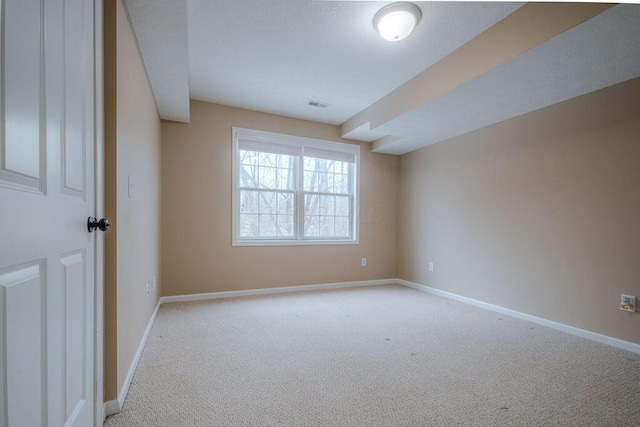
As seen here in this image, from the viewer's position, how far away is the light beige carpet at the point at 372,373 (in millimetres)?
1543

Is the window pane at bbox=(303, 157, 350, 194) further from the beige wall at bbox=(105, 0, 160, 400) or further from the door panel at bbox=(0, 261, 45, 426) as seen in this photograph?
the door panel at bbox=(0, 261, 45, 426)

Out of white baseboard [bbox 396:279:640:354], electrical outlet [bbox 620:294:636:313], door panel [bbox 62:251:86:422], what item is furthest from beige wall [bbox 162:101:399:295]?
electrical outlet [bbox 620:294:636:313]

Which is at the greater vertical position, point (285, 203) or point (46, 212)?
point (285, 203)

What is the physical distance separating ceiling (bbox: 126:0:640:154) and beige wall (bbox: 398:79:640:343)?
0.95ft

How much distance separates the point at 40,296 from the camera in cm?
86

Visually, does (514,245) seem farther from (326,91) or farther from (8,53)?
(8,53)

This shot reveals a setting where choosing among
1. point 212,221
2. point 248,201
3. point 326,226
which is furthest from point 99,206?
point 326,226

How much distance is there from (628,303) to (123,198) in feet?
12.4

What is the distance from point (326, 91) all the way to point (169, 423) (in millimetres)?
3184

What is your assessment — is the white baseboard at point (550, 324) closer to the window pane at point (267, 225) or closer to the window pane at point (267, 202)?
the window pane at point (267, 225)

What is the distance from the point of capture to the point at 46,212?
35.0 inches

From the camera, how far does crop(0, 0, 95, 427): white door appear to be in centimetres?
72

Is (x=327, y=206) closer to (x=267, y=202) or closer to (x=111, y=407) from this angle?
(x=267, y=202)

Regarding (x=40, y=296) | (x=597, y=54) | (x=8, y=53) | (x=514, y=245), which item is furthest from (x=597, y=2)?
(x=40, y=296)
